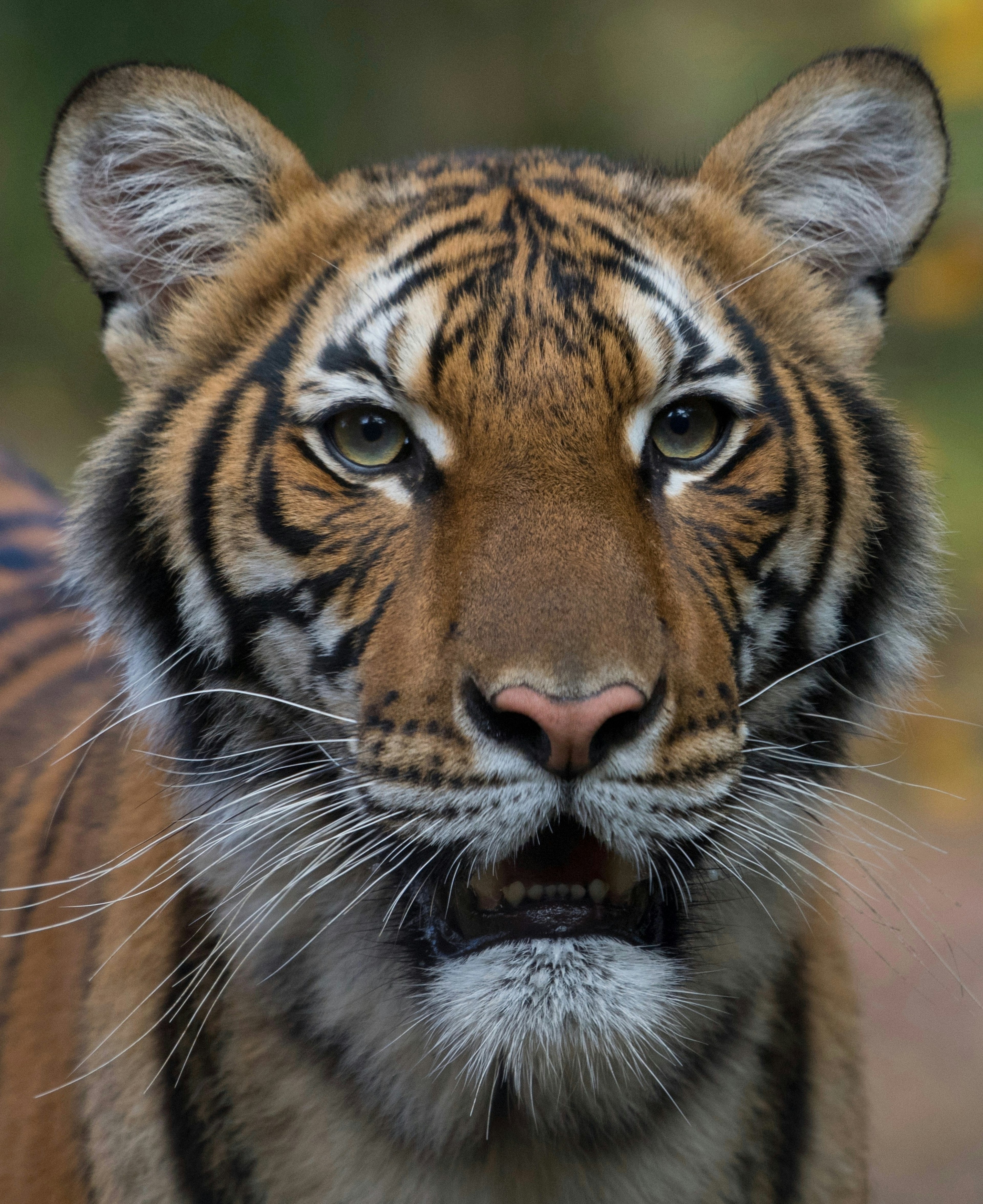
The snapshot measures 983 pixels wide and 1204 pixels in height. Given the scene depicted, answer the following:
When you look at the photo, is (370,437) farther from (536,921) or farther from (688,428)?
(536,921)

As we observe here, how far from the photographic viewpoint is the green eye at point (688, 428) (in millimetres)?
1604

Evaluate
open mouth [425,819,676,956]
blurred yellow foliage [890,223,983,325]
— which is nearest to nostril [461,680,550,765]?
open mouth [425,819,676,956]

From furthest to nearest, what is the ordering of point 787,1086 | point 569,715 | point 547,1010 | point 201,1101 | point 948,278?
point 948,278 < point 787,1086 < point 201,1101 < point 547,1010 < point 569,715

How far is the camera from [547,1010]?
140cm

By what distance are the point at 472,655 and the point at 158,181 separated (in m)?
0.98

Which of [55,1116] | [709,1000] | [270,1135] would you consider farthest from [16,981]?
[709,1000]

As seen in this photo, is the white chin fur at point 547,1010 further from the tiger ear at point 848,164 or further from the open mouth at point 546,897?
the tiger ear at point 848,164

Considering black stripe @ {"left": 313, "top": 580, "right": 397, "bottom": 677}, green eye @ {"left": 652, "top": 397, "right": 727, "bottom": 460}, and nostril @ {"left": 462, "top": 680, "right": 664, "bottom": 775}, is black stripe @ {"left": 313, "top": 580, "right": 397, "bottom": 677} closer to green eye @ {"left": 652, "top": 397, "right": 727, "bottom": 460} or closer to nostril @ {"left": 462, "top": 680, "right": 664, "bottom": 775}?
nostril @ {"left": 462, "top": 680, "right": 664, "bottom": 775}

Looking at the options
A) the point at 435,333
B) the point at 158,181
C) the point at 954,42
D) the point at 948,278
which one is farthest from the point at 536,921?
the point at 948,278

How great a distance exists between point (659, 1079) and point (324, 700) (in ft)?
2.09

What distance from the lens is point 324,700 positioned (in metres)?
1.57

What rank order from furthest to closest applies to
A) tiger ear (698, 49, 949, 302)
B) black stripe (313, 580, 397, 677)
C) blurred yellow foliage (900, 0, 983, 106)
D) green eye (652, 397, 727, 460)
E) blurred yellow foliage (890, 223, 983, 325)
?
1. blurred yellow foliage (890, 223, 983, 325)
2. blurred yellow foliage (900, 0, 983, 106)
3. tiger ear (698, 49, 949, 302)
4. green eye (652, 397, 727, 460)
5. black stripe (313, 580, 397, 677)

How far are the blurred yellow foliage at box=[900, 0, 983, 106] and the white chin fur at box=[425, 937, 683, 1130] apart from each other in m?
4.64

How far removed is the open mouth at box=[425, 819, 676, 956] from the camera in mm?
1418
